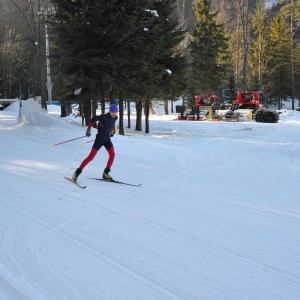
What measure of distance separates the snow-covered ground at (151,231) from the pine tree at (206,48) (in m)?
29.6

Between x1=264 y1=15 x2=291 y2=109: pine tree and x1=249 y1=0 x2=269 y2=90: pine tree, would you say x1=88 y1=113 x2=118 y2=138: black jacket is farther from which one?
x1=264 y1=15 x2=291 y2=109: pine tree

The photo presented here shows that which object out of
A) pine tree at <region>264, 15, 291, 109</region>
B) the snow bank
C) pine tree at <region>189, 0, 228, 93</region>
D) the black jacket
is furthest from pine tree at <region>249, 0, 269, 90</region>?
the black jacket

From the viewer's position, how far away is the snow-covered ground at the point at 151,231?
3.79 meters

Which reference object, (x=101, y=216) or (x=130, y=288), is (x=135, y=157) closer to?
(x=101, y=216)

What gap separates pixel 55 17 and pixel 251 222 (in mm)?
13895

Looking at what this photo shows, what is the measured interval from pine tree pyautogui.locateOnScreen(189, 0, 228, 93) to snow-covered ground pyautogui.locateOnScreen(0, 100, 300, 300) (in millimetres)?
29571

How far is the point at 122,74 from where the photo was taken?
15523 millimetres

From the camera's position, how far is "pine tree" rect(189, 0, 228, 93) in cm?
3900

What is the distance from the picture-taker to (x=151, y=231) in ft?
17.4

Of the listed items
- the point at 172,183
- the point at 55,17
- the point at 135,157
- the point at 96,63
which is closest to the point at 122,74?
the point at 96,63

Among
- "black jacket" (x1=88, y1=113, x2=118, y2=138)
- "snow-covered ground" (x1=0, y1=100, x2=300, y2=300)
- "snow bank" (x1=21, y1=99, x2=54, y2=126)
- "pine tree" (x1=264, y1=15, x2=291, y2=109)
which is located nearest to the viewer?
"snow-covered ground" (x1=0, y1=100, x2=300, y2=300)

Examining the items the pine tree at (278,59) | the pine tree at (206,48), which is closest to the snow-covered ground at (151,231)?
the pine tree at (206,48)

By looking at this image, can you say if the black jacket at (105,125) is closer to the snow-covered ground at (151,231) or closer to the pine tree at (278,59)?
the snow-covered ground at (151,231)

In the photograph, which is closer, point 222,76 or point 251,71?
point 222,76
